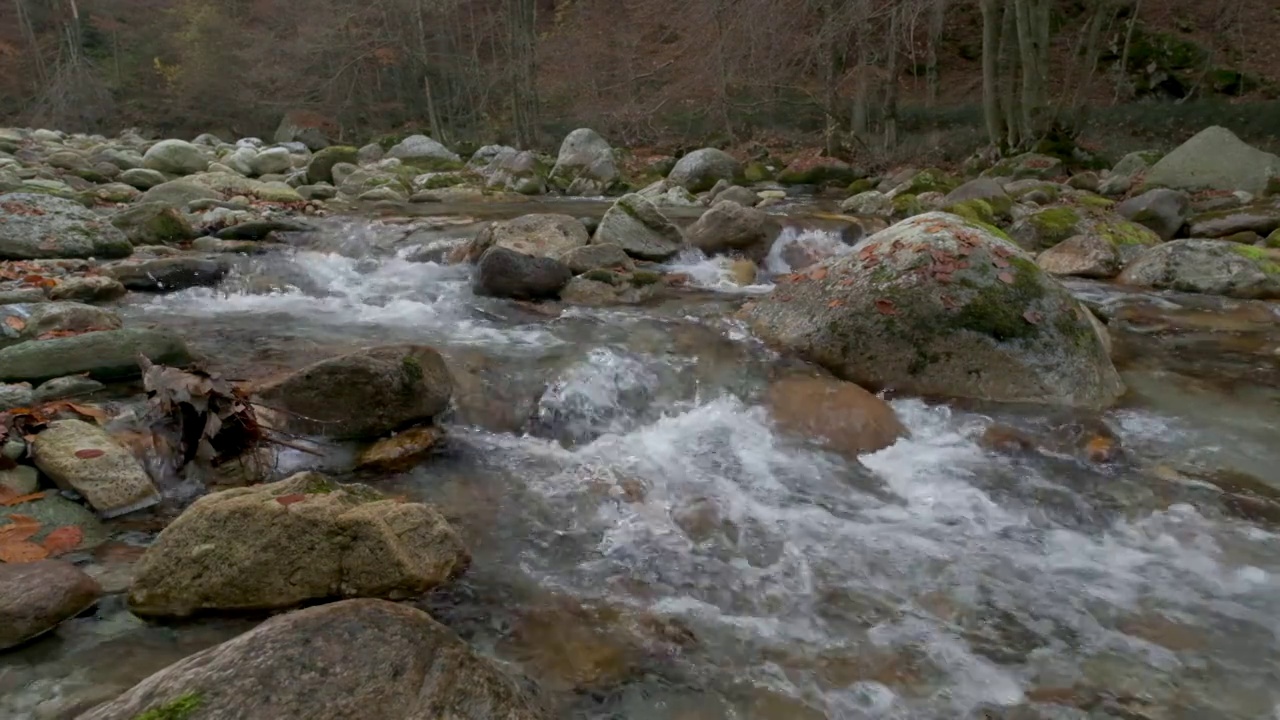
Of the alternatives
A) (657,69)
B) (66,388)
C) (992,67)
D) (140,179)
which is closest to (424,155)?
(657,69)

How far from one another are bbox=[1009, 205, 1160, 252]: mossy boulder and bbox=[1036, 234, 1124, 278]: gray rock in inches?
16.6

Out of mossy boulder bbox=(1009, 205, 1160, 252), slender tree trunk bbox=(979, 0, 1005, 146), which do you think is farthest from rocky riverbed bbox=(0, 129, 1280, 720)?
slender tree trunk bbox=(979, 0, 1005, 146)

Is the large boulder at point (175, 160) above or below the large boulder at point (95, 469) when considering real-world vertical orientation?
below

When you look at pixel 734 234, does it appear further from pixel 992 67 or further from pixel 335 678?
pixel 992 67

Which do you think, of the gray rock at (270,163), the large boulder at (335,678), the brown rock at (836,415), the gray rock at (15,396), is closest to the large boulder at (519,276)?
the brown rock at (836,415)

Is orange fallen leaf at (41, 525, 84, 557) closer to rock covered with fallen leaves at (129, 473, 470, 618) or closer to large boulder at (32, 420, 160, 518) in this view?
large boulder at (32, 420, 160, 518)

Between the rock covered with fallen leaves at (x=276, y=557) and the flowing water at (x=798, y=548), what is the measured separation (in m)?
0.12

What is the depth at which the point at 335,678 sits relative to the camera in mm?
2252

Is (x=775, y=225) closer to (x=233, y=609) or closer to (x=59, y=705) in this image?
(x=233, y=609)

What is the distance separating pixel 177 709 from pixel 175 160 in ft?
59.0

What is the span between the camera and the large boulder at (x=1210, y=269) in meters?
7.73

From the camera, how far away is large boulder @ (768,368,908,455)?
4.86 meters

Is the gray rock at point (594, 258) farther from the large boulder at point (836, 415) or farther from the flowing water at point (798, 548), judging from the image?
the large boulder at point (836, 415)

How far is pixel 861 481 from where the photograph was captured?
4.47m
